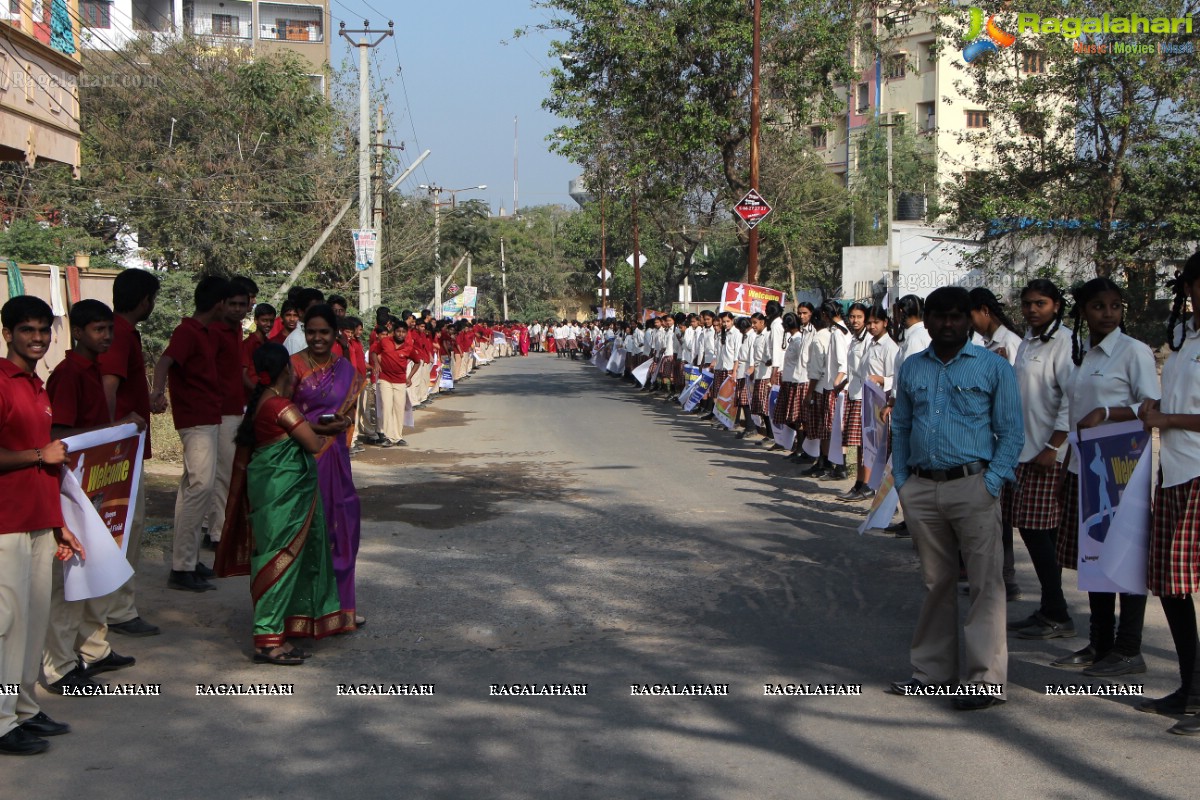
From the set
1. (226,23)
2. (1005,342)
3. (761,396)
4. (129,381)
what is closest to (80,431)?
(129,381)

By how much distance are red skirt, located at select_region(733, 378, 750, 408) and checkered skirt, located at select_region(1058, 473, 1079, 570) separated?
439 inches

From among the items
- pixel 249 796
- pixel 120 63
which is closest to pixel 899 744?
pixel 249 796

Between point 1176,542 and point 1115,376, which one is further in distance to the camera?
point 1115,376

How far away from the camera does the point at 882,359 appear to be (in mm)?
10625

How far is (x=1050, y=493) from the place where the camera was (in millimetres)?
6227

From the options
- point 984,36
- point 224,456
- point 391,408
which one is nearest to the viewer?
point 224,456

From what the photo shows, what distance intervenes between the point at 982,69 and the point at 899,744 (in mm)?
17723

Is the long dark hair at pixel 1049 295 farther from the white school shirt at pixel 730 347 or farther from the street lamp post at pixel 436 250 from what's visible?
the street lamp post at pixel 436 250

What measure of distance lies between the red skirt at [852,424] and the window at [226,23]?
4809 cm

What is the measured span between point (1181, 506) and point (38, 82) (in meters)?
16.6

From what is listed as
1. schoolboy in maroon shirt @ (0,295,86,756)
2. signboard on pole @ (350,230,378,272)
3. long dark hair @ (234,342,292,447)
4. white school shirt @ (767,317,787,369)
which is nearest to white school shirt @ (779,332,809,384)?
white school shirt @ (767,317,787,369)

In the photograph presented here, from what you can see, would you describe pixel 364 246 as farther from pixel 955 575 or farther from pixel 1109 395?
pixel 955 575

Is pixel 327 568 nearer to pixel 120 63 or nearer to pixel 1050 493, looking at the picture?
pixel 1050 493

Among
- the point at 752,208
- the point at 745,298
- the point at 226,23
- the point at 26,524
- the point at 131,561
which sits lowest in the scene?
the point at 131,561
